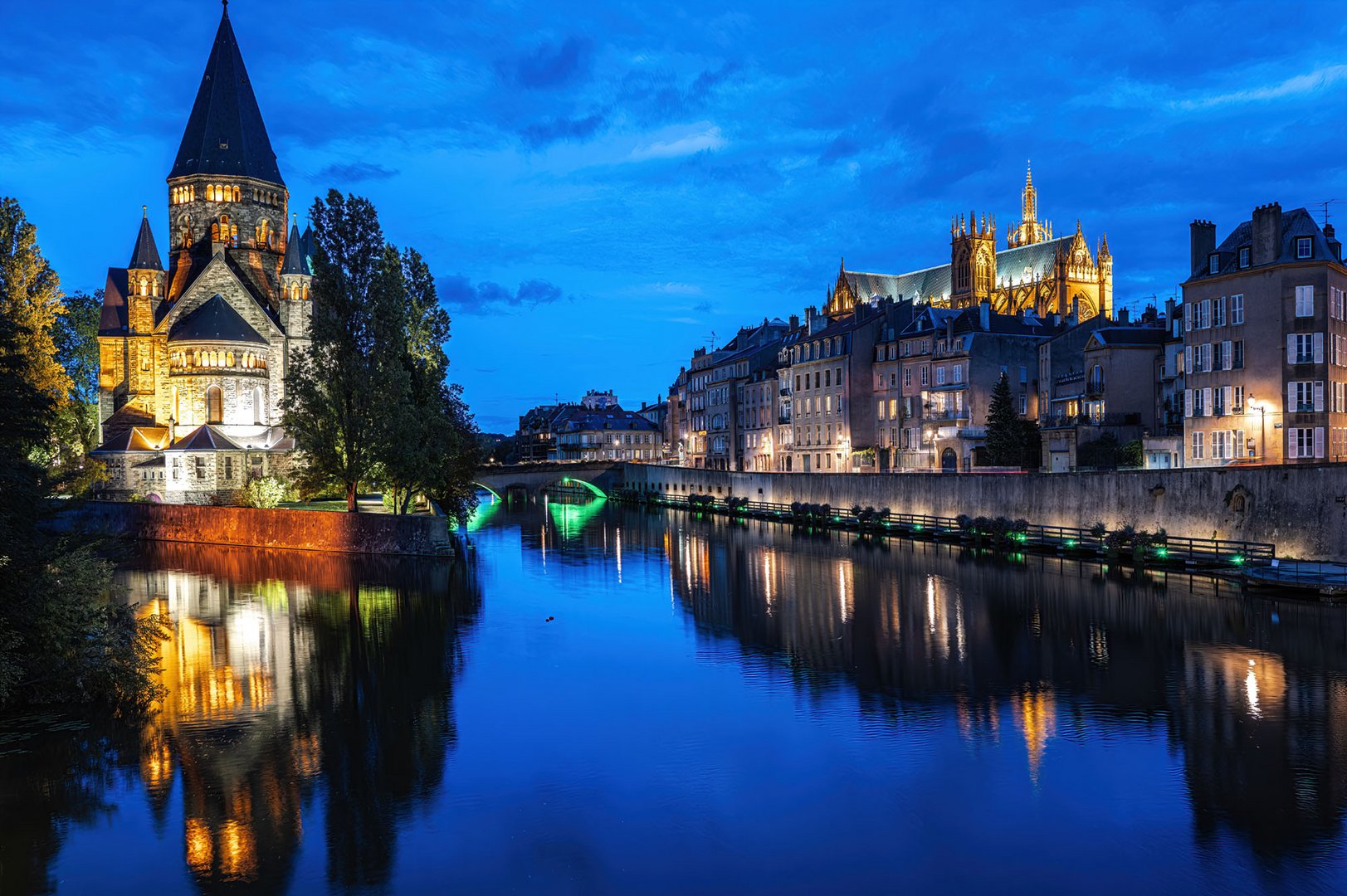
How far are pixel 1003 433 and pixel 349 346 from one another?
132 ft

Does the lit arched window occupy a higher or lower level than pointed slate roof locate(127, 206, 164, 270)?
lower

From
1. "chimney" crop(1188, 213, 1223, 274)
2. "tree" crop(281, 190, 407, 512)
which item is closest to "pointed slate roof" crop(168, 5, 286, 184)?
"tree" crop(281, 190, 407, 512)

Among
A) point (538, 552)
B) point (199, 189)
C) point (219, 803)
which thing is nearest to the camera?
point (219, 803)

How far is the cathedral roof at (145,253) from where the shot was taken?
7694 cm

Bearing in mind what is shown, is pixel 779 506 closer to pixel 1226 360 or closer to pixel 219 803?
pixel 1226 360

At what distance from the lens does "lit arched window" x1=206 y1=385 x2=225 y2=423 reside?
71.1 meters

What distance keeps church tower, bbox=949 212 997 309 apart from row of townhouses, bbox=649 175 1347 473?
0.74 feet

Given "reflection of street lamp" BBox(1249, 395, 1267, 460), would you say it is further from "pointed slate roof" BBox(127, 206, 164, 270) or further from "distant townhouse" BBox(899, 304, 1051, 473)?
"pointed slate roof" BBox(127, 206, 164, 270)

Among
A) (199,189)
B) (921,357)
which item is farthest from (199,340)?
(921,357)

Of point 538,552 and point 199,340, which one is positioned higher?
point 199,340

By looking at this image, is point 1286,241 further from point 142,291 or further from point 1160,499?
point 142,291

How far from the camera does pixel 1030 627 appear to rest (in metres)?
29.3

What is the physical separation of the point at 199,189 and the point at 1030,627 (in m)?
77.1

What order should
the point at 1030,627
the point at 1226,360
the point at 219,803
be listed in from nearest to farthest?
the point at 219,803 → the point at 1030,627 → the point at 1226,360
